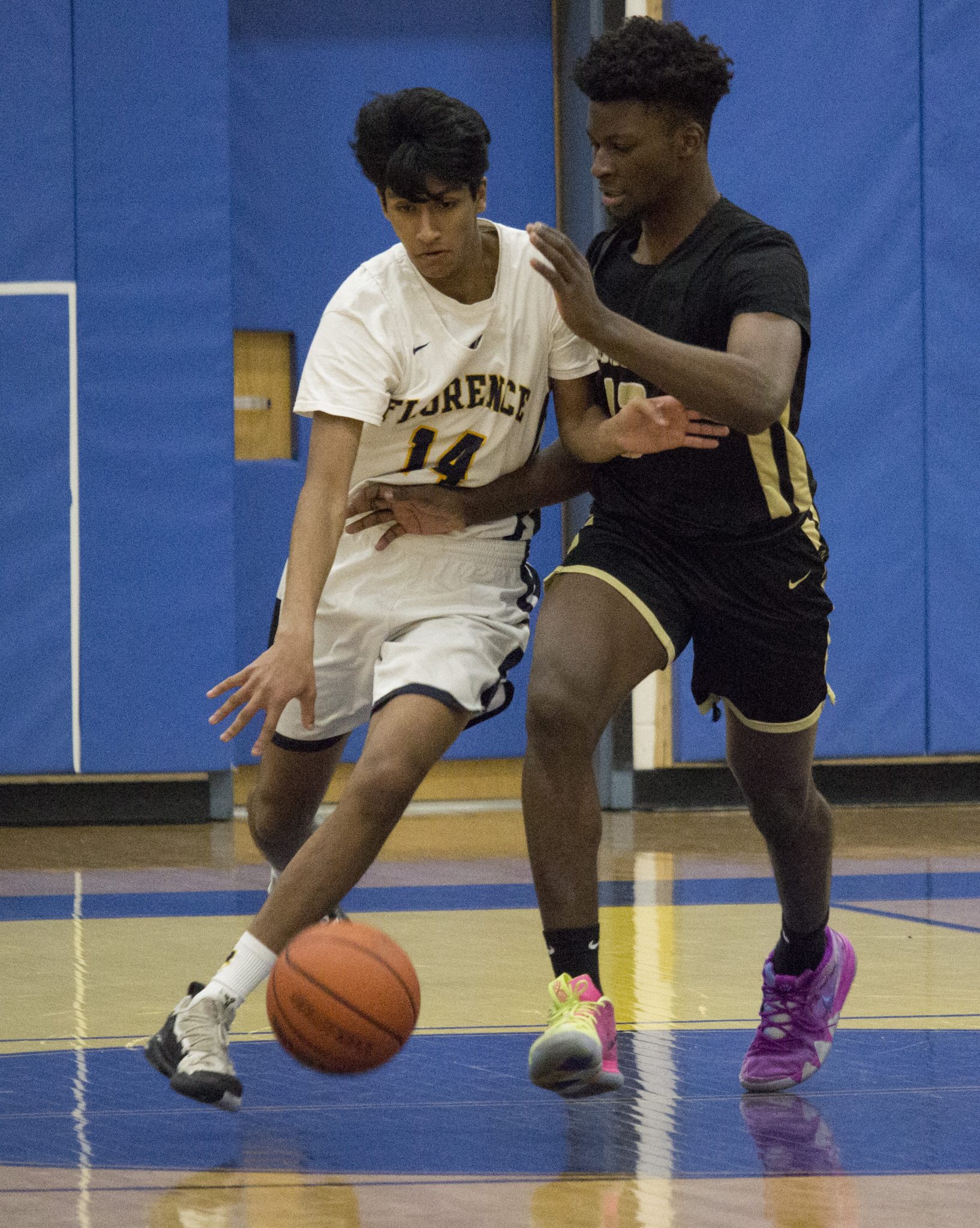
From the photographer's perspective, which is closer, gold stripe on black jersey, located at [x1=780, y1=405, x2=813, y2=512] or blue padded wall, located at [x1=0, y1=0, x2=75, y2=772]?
gold stripe on black jersey, located at [x1=780, y1=405, x2=813, y2=512]

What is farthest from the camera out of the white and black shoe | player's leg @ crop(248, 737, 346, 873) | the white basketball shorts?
player's leg @ crop(248, 737, 346, 873)

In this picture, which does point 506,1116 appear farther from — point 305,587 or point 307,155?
point 307,155

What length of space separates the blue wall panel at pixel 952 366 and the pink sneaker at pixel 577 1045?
5121mm

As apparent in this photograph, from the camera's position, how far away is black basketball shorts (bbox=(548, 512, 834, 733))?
316cm

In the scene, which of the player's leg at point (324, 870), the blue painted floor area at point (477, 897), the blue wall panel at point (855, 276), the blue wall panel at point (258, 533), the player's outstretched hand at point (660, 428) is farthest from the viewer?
the blue wall panel at point (258, 533)

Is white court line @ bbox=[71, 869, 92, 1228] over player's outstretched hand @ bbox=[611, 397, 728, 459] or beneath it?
beneath

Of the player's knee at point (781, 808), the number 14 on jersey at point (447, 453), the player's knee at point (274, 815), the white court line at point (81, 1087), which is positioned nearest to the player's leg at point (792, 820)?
the player's knee at point (781, 808)

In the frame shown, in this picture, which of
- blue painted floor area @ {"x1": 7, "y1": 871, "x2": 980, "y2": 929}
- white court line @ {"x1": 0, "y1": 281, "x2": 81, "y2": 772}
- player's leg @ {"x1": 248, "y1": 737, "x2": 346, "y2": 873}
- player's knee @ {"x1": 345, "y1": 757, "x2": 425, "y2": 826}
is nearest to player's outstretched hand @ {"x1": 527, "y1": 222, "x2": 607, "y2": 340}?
player's knee @ {"x1": 345, "y1": 757, "x2": 425, "y2": 826}

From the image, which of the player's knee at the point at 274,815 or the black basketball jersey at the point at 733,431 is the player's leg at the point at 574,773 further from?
the player's knee at the point at 274,815

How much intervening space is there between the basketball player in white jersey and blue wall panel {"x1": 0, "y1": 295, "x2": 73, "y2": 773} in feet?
12.7

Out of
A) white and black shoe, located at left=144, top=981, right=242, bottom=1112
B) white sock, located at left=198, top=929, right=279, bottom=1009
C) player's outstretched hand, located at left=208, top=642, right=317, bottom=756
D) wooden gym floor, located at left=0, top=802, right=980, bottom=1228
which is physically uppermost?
player's outstretched hand, located at left=208, top=642, right=317, bottom=756

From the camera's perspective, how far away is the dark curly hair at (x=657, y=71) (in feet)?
10.3

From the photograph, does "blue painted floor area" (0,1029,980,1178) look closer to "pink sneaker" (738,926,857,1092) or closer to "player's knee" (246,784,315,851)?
"pink sneaker" (738,926,857,1092)

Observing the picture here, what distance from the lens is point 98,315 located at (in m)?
7.39
